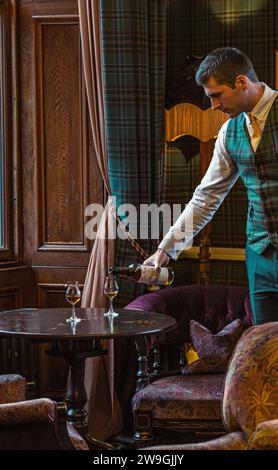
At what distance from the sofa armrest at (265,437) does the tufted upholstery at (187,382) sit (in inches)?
67.9

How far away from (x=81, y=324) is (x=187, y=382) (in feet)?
1.75

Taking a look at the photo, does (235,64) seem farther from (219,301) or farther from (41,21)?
(41,21)

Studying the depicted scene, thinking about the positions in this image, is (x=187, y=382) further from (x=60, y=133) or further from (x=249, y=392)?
(x=249, y=392)

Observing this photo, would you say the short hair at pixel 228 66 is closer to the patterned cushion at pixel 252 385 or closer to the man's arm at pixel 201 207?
the man's arm at pixel 201 207

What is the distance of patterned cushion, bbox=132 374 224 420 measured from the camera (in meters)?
3.38

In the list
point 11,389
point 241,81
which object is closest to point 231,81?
point 241,81

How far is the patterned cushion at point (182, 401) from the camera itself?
3.38 metres

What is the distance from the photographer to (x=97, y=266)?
423 cm

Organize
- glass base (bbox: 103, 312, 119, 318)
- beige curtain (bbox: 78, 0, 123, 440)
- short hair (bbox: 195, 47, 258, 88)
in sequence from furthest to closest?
beige curtain (bbox: 78, 0, 123, 440) < glass base (bbox: 103, 312, 119, 318) < short hair (bbox: 195, 47, 258, 88)

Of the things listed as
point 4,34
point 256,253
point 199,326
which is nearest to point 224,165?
point 256,253

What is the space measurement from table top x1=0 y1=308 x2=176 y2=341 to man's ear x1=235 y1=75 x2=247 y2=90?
3.39ft

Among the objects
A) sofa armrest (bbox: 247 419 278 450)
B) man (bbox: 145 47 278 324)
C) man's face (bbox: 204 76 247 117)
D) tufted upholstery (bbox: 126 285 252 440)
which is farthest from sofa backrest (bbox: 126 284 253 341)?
sofa armrest (bbox: 247 419 278 450)

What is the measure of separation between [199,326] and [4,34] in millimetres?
1843

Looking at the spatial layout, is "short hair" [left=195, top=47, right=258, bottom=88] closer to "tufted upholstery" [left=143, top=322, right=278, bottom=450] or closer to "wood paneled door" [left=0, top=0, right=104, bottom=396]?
"tufted upholstery" [left=143, top=322, right=278, bottom=450]
